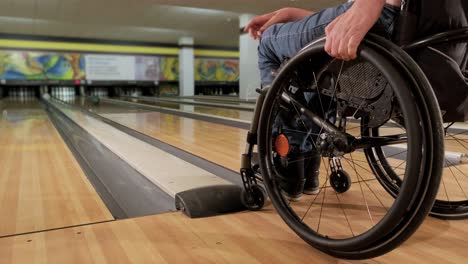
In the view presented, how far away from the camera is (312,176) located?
134 cm

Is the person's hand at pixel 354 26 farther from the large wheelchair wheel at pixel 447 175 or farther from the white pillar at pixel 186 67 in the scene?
the white pillar at pixel 186 67

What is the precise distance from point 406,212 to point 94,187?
127 centimetres

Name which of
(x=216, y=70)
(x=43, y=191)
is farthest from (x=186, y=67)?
(x=43, y=191)

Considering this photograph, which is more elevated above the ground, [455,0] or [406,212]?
[455,0]

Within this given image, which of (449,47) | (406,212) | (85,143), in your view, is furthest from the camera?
(85,143)

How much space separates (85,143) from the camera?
111 inches

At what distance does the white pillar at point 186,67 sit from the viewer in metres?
12.7

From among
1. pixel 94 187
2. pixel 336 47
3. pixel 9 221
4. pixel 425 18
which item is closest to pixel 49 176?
pixel 94 187

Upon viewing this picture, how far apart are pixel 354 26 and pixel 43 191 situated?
52.2 inches

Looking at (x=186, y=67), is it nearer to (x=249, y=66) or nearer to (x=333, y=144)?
(x=249, y=66)

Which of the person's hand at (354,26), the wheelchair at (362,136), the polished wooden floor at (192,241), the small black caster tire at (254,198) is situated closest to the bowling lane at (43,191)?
the polished wooden floor at (192,241)

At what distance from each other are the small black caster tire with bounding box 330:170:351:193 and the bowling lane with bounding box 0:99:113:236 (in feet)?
2.49

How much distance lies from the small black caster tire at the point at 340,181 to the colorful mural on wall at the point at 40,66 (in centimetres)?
1203

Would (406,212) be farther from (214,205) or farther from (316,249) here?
(214,205)
